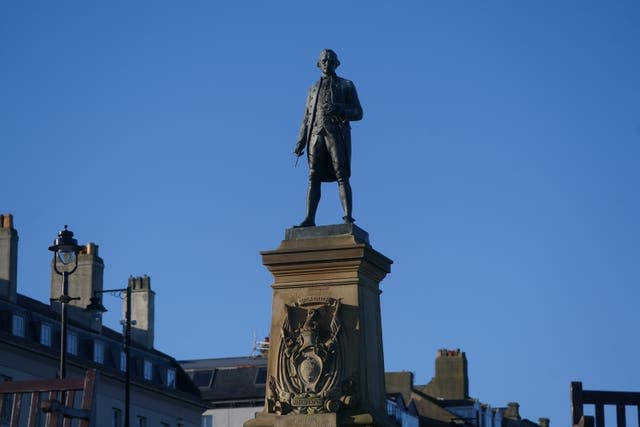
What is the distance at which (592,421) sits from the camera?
Answer: 12.3 m

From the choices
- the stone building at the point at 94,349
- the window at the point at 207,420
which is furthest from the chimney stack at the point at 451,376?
the stone building at the point at 94,349

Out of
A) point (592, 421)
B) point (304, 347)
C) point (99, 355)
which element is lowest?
point (592, 421)

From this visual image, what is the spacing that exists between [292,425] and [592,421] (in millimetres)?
7412

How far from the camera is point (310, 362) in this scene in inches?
770

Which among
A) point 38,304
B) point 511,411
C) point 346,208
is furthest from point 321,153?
point 511,411

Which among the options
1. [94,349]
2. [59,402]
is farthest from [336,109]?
[94,349]

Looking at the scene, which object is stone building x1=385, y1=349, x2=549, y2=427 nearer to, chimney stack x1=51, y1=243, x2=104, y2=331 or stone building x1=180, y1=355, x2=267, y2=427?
stone building x1=180, y1=355, x2=267, y2=427

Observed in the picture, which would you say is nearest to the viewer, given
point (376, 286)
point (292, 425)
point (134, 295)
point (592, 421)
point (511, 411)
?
point (592, 421)

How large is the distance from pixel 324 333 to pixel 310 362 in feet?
1.31

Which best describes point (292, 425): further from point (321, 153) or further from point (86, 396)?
point (86, 396)

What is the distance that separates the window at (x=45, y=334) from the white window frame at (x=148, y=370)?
10443mm

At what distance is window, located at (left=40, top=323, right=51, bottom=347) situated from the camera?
61.9m

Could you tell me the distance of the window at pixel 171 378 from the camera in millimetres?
75194

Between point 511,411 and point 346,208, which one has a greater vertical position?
point 511,411
